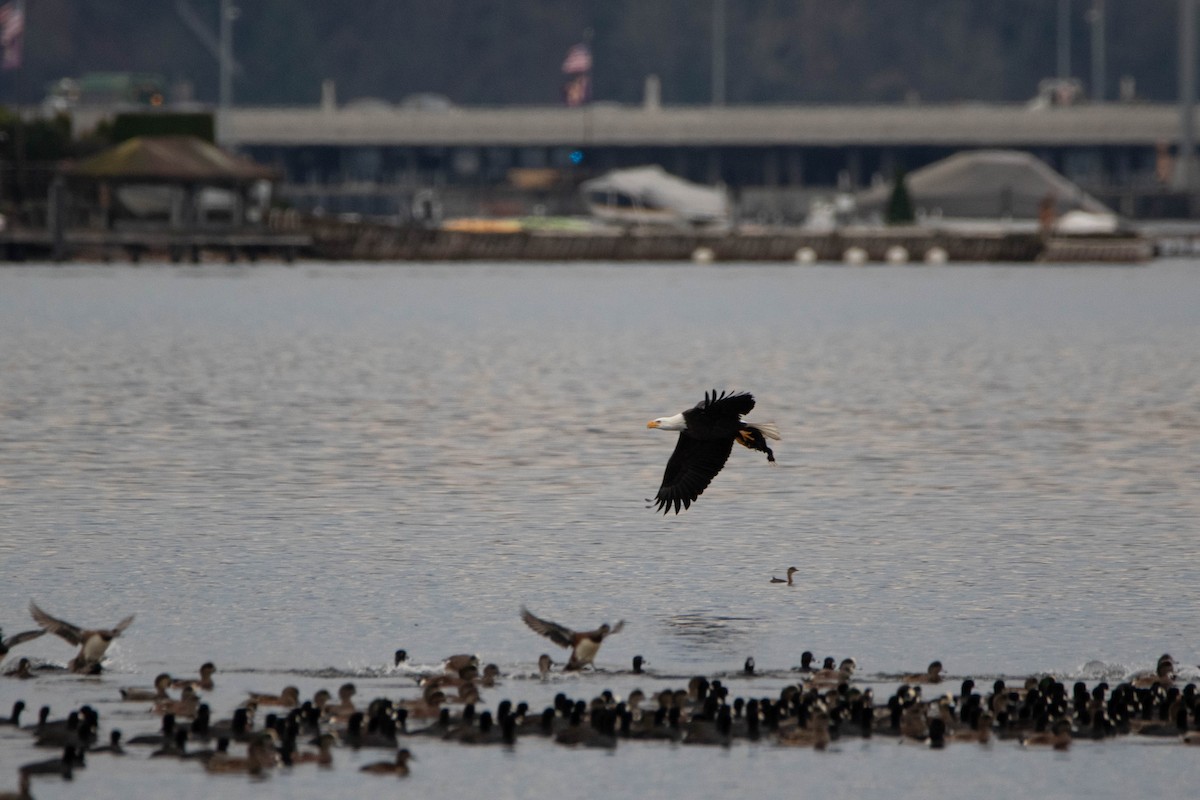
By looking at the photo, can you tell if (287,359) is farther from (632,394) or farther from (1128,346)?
(1128,346)

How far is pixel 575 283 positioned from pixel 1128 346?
7001 centimetres

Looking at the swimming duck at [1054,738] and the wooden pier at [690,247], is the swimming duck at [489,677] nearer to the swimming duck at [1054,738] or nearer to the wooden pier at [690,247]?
the swimming duck at [1054,738]

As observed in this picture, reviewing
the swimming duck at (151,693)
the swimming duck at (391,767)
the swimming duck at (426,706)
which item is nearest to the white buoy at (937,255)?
the swimming duck at (151,693)

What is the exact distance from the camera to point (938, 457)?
43375 millimetres

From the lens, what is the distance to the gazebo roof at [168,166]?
398ft

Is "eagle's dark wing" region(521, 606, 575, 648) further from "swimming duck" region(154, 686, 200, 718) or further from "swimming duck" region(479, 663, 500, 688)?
"swimming duck" region(154, 686, 200, 718)

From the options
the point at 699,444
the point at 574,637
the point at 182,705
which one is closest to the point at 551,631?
the point at 574,637

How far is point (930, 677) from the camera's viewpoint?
2219 centimetres

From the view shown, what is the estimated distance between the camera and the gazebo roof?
121250mm

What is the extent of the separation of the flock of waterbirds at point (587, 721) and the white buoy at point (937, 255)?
5397 inches

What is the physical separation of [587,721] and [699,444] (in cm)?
610

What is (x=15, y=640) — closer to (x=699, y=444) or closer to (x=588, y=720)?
(x=588, y=720)

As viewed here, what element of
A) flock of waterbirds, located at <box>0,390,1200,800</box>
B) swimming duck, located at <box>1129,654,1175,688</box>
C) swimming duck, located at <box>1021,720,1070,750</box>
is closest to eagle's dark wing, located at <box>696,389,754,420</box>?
flock of waterbirds, located at <box>0,390,1200,800</box>

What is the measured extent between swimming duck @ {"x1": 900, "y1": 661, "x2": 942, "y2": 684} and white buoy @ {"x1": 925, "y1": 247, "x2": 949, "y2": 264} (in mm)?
136297
